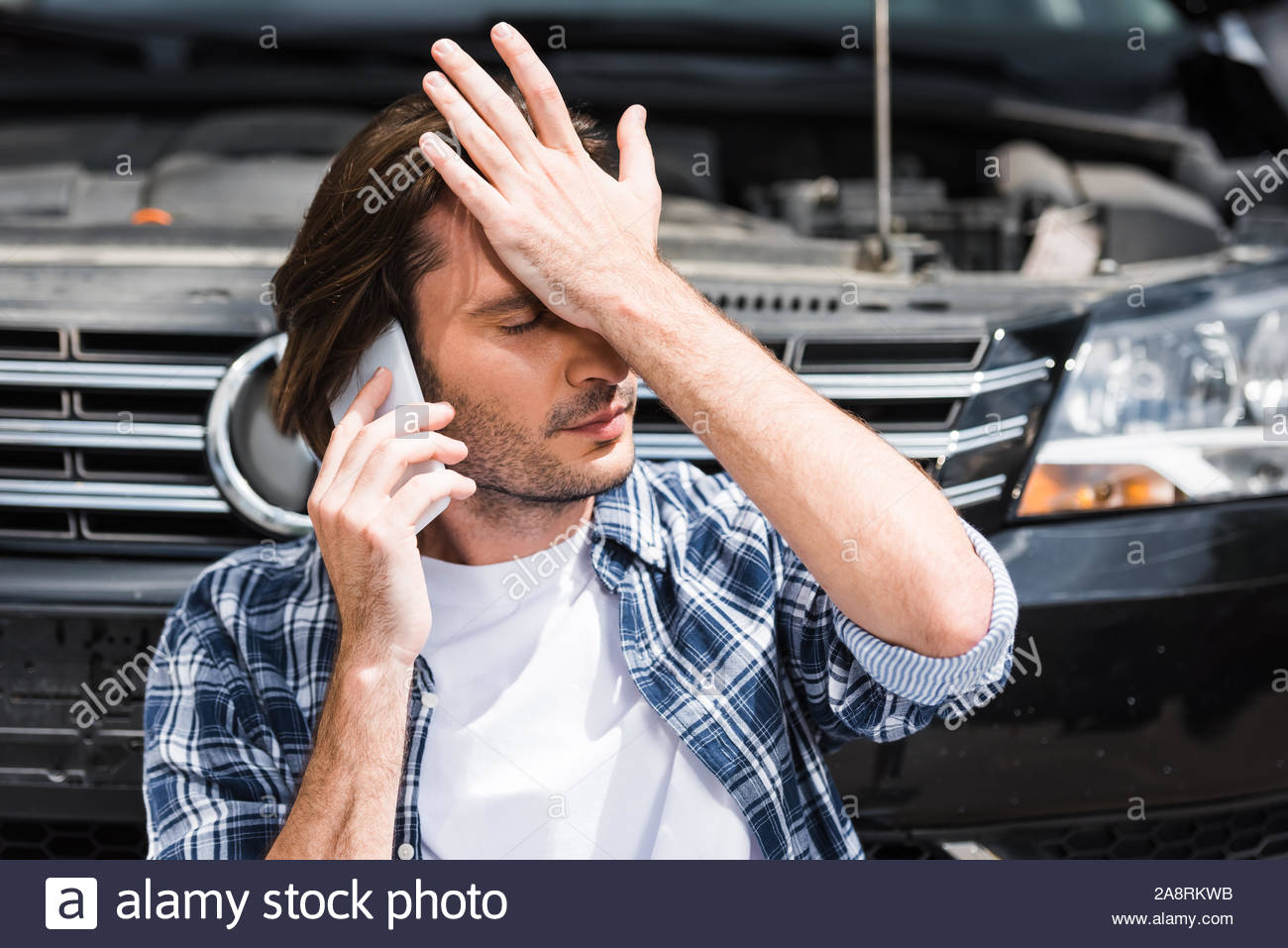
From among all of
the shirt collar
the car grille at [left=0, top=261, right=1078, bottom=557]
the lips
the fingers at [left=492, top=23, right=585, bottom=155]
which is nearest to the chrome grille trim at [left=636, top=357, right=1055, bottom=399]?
the car grille at [left=0, top=261, right=1078, bottom=557]

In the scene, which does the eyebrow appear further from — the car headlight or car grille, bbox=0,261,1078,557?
the car headlight

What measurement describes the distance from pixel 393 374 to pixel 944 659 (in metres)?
0.65

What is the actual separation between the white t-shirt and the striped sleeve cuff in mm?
228

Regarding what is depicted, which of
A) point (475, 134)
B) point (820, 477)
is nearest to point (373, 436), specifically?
point (475, 134)

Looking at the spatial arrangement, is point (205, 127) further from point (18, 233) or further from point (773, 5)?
point (773, 5)

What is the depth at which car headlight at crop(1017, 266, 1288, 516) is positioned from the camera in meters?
1.69

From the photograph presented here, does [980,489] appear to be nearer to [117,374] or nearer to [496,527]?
[496,527]

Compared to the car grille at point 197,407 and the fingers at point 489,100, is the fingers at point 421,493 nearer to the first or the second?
the fingers at point 489,100

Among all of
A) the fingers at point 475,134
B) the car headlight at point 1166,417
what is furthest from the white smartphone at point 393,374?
the car headlight at point 1166,417

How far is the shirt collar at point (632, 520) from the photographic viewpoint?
1400mm

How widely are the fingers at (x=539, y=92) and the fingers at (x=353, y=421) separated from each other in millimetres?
309

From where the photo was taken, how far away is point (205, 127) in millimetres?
2621

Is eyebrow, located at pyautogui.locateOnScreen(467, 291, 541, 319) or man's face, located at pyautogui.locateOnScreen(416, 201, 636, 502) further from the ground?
eyebrow, located at pyautogui.locateOnScreen(467, 291, 541, 319)

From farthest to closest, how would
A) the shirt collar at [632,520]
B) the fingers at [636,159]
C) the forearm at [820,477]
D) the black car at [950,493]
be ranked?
the black car at [950,493] → the shirt collar at [632,520] → the fingers at [636,159] → the forearm at [820,477]
